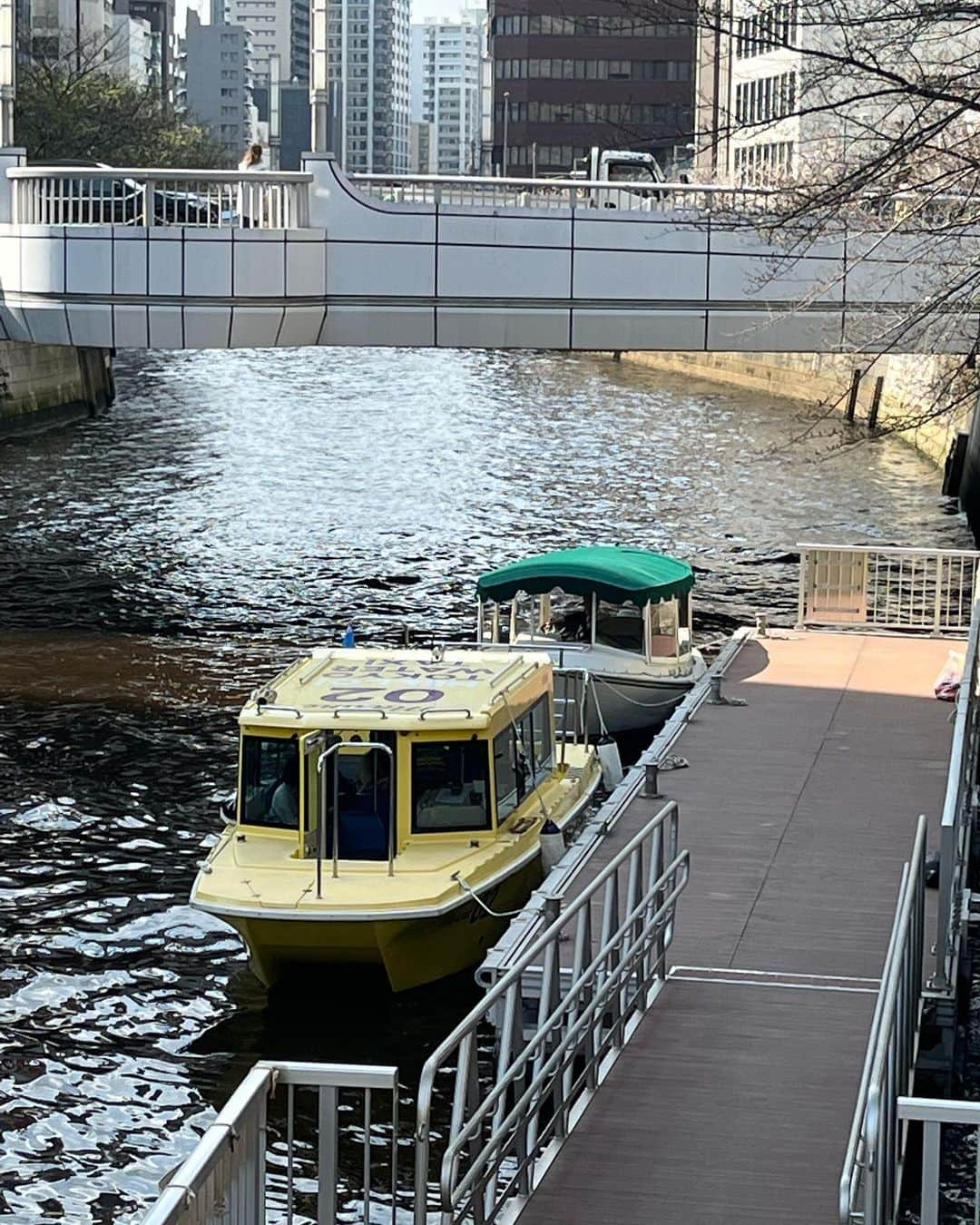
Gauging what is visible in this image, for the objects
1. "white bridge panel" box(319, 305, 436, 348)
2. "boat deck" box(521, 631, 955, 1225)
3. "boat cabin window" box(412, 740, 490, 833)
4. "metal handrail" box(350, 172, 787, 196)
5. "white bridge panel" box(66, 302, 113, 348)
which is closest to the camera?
"boat deck" box(521, 631, 955, 1225)

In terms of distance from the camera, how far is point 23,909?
1880 cm

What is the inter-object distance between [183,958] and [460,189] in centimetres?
1680

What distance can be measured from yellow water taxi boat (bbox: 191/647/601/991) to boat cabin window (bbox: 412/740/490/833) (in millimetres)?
10

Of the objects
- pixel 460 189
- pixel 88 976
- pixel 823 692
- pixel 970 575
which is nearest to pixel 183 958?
pixel 88 976

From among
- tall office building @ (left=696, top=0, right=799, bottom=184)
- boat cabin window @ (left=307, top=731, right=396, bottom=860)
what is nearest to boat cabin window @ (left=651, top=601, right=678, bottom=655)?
tall office building @ (left=696, top=0, right=799, bottom=184)

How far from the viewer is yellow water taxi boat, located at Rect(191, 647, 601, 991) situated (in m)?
15.8

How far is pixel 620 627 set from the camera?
25391 mm

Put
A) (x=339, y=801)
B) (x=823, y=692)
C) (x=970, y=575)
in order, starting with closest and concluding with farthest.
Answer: (x=339, y=801) < (x=823, y=692) < (x=970, y=575)

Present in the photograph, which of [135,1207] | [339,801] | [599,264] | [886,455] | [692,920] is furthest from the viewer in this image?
[886,455]

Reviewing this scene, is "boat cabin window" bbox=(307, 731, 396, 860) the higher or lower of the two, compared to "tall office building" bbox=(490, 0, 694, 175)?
lower

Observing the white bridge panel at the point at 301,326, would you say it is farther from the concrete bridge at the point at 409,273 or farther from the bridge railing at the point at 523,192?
the bridge railing at the point at 523,192

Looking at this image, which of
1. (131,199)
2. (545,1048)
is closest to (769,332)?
(131,199)

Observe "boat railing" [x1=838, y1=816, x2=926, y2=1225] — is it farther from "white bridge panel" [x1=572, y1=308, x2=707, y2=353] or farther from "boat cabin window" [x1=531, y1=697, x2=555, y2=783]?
"white bridge panel" [x1=572, y1=308, x2=707, y2=353]

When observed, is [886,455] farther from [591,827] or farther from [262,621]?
[591,827]
